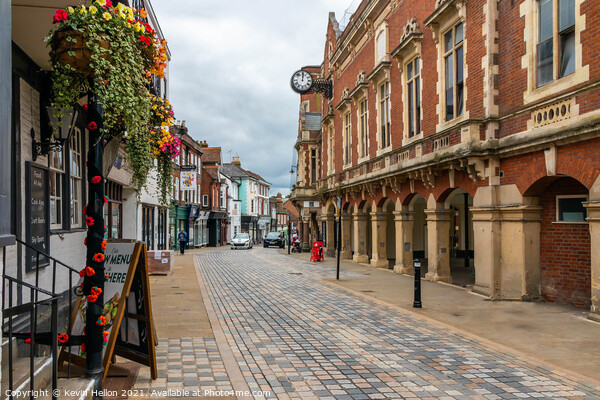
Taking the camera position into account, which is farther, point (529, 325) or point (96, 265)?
point (529, 325)

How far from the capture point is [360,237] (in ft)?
77.4

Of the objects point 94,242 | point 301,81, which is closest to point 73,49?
point 94,242

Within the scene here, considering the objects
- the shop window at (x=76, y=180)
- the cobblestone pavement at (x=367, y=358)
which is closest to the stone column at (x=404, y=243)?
the cobblestone pavement at (x=367, y=358)

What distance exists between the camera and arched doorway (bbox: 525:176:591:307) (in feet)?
33.6

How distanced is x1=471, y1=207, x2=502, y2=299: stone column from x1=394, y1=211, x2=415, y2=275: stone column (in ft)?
17.6

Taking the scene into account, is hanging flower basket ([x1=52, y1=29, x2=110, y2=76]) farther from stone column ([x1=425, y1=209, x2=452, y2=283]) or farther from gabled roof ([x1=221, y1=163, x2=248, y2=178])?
gabled roof ([x1=221, y1=163, x2=248, y2=178])

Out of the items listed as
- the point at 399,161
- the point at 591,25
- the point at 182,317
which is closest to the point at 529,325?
the point at 591,25

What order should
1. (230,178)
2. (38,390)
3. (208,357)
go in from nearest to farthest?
1. (38,390)
2. (208,357)
3. (230,178)

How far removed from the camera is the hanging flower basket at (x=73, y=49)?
13.8 feet

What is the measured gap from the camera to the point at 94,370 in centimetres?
461

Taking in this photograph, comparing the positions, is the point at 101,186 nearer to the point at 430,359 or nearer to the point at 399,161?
the point at 430,359

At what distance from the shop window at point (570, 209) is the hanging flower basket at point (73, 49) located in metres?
9.87

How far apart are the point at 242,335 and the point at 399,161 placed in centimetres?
1180

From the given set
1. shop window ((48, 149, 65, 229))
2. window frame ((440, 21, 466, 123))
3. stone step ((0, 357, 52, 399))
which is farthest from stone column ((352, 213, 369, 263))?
stone step ((0, 357, 52, 399))
